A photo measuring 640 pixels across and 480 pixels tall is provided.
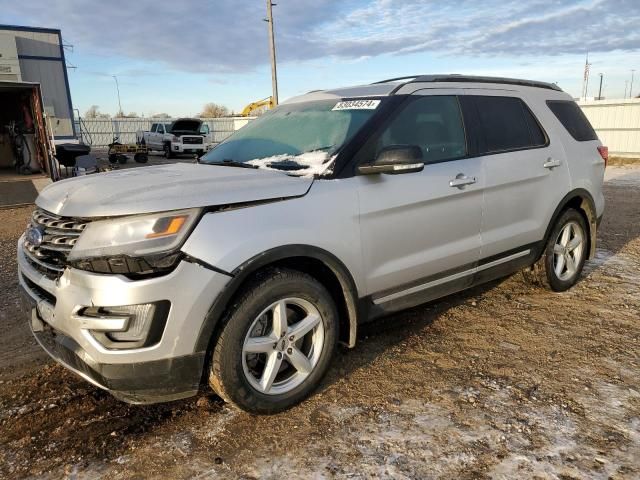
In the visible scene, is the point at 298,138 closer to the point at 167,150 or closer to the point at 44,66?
the point at 44,66

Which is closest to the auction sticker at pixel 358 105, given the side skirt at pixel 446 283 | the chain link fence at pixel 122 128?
the side skirt at pixel 446 283

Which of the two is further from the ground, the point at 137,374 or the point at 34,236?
the point at 34,236

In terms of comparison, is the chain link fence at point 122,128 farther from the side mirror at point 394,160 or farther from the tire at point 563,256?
the side mirror at point 394,160

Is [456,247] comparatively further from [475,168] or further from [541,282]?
[541,282]

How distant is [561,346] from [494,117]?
1840 mm

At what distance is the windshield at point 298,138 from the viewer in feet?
10.3

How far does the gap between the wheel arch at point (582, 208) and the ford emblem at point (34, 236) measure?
154 inches

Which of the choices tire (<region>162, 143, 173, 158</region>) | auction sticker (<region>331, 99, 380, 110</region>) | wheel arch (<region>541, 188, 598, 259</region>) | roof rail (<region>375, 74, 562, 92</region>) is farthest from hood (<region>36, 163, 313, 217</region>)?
tire (<region>162, 143, 173, 158</region>)

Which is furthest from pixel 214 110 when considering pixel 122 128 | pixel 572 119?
pixel 572 119

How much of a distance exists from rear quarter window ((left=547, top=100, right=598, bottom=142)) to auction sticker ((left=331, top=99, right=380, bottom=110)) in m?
2.13

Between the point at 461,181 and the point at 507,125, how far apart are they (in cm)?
93

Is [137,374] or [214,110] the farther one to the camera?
[214,110]

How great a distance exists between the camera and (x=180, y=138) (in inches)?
989

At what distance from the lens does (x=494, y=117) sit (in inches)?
157
